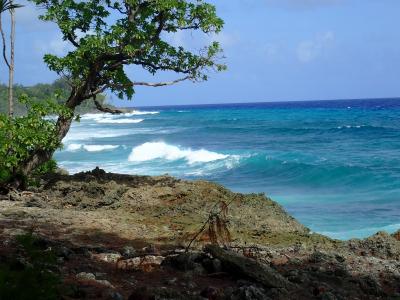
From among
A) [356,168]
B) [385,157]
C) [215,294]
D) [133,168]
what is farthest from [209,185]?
[385,157]

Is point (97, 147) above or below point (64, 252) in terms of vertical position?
below

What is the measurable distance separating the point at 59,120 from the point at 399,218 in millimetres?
9280

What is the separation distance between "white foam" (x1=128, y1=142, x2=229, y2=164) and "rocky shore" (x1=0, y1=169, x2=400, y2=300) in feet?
60.5

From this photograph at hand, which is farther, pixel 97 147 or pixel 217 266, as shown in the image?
pixel 97 147

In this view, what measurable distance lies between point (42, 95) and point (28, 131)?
222 ft

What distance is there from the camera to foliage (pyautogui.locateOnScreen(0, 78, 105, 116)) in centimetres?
1166

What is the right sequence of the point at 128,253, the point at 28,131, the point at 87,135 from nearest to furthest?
the point at 128,253, the point at 28,131, the point at 87,135

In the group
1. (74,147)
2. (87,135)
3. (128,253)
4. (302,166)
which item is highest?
(128,253)

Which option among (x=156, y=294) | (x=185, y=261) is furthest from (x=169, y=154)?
(x=156, y=294)

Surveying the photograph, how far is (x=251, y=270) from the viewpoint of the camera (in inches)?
227

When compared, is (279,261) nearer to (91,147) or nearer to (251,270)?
(251,270)

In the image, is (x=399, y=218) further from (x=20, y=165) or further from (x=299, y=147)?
(x=299, y=147)

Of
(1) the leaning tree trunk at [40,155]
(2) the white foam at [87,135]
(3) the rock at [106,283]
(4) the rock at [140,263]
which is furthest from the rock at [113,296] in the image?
(2) the white foam at [87,135]

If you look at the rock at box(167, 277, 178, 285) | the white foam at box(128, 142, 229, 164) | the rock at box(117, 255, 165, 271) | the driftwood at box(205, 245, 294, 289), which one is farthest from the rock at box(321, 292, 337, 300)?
the white foam at box(128, 142, 229, 164)
